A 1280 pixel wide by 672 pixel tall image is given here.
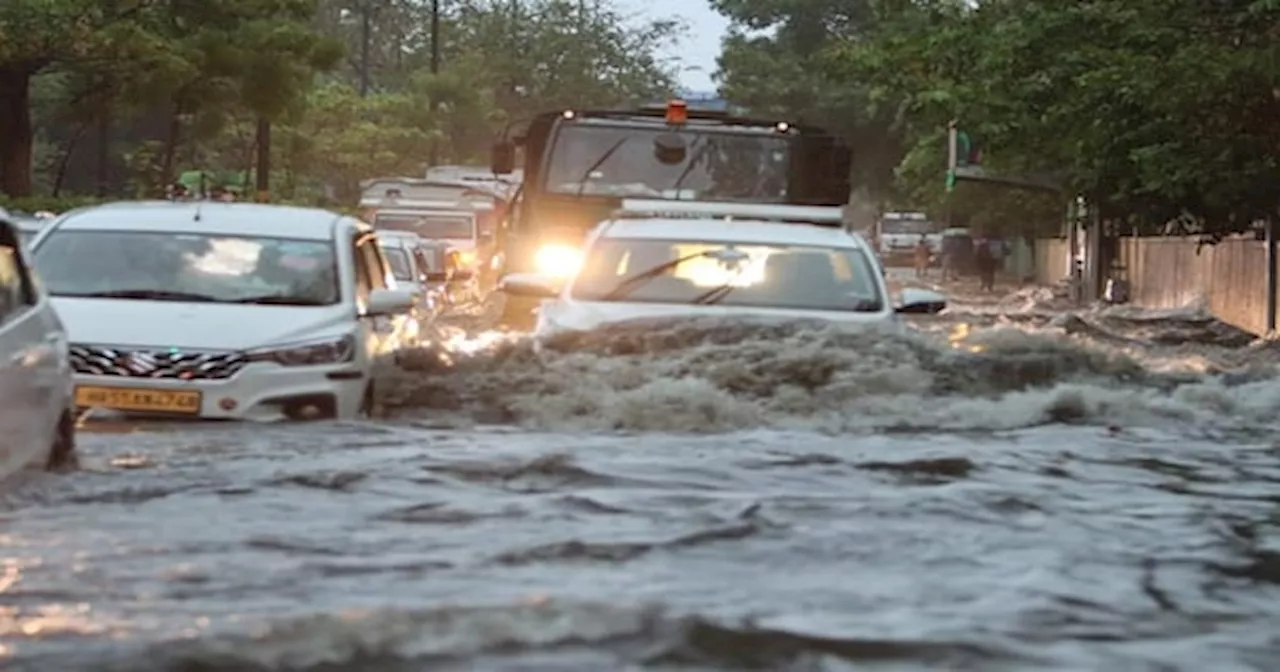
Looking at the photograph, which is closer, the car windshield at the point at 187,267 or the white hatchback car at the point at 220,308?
the white hatchback car at the point at 220,308

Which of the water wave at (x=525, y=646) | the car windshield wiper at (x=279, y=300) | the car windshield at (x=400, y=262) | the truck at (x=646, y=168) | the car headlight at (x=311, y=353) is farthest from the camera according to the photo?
the car windshield at (x=400, y=262)

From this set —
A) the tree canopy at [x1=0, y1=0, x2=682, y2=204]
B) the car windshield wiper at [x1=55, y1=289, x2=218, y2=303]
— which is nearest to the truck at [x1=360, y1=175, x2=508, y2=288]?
the tree canopy at [x1=0, y1=0, x2=682, y2=204]

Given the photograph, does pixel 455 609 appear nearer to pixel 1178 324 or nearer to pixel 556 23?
pixel 1178 324

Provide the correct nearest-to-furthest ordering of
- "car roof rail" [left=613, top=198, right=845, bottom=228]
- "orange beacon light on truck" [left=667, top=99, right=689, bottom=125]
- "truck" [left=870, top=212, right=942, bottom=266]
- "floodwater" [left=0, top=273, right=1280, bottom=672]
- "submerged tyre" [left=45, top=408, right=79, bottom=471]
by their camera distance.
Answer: "floodwater" [left=0, top=273, right=1280, bottom=672] < "submerged tyre" [left=45, top=408, right=79, bottom=471] < "car roof rail" [left=613, top=198, right=845, bottom=228] < "orange beacon light on truck" [left=667, top=99, right=689, bottom=125] < "truck" [left=870, top=212, right=942, bottom=266]

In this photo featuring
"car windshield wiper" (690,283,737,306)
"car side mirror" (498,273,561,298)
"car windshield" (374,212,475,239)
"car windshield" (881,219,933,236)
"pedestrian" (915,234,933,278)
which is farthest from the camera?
"car windshield" (881,219,933,236)

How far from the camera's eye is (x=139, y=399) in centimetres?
1126

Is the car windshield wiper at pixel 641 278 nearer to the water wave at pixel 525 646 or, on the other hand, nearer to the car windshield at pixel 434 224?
the water wave at pixel 525 646

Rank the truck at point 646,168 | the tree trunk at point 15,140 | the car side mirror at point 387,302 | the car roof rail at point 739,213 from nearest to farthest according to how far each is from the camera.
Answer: the car side mirror at point 387,302 < the car roof rail at point 739,213 < the truck at point 646,168 < the tree trunk at point 15,140

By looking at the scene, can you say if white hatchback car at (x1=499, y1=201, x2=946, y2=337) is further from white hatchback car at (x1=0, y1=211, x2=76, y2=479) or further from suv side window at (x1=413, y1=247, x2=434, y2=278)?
suv side window at (x1=413, y1=247, x2=434, y2=278)

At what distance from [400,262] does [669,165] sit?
6.84 meters

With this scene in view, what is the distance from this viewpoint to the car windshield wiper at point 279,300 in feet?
40.0

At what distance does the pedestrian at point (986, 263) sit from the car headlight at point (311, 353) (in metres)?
39.2

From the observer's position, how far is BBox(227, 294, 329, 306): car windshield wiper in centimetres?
1219

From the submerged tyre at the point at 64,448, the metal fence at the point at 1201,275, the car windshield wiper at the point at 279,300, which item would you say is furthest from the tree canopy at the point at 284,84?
the submerged tyre at the point at 64,448
